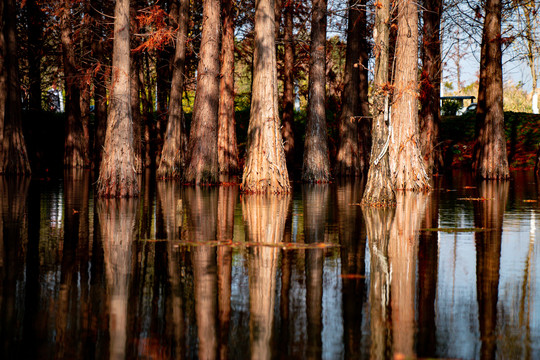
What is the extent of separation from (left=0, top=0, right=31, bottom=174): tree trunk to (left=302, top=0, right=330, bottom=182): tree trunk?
11017 millimetres

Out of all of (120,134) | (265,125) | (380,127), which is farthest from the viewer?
(265,125)

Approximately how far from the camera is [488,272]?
6969 mm

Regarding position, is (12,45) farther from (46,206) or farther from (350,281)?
(350,281)

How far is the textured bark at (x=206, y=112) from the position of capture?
22.8 m

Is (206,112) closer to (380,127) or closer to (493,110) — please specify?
(380,127)

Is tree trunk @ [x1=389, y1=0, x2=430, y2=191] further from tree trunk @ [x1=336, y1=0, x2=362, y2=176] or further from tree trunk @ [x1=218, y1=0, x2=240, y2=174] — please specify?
tree trunk @ [x1=218, y1=0, x2=240, y2=174]

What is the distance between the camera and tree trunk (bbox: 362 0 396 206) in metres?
14.0

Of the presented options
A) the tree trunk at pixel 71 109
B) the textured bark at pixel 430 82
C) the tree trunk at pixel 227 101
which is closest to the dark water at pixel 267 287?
the textured bark at pixel 430 82

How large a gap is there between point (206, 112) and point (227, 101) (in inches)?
387

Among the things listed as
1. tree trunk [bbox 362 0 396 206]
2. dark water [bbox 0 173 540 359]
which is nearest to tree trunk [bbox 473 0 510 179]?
tree trunk [bbox 362 0 396 206]

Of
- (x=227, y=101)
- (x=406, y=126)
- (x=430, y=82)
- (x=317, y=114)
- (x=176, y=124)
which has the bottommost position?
(x=406, y=126)

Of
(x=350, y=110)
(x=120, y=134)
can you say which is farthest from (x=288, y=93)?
(x=120, y=134)

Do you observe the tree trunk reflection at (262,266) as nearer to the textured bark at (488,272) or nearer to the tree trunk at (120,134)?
the textured bark at (488,272)

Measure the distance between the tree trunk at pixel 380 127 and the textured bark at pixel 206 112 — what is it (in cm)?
923
